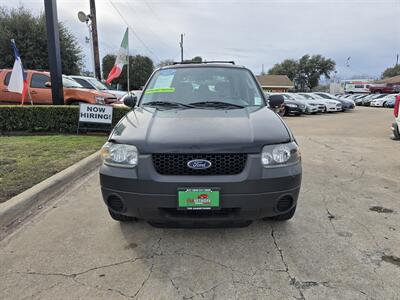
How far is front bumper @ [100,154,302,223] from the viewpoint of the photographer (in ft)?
8.50

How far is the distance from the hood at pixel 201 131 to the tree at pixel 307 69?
77832mm

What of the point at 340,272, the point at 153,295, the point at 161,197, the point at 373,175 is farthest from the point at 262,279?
the point at 373,175

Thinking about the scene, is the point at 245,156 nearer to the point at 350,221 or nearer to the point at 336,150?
the point at 350,221

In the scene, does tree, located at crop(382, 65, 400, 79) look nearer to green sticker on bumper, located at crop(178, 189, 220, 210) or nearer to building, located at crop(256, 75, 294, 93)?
building, located at crop(256, 75, 294, 93)

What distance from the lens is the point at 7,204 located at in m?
3.64

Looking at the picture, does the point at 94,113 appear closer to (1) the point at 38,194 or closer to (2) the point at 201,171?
(1) the point at 38,194

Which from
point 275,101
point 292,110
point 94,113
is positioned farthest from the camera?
point 292,110

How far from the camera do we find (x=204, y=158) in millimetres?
2633

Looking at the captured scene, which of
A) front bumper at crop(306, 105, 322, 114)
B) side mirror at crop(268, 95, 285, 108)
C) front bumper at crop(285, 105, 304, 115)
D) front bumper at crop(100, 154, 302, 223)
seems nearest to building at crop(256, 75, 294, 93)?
front bumper at crop(306, 105, 322, 114)

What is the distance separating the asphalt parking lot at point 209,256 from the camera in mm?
2352

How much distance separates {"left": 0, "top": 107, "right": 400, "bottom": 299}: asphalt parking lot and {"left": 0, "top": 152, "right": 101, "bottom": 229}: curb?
20cm

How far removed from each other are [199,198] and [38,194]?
2.54 meters

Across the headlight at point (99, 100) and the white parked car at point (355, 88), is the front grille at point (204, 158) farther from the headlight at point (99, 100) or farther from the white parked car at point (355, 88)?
the white parked car at point (355, 88)

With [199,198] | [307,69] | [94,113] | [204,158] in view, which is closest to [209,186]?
[199,198]
